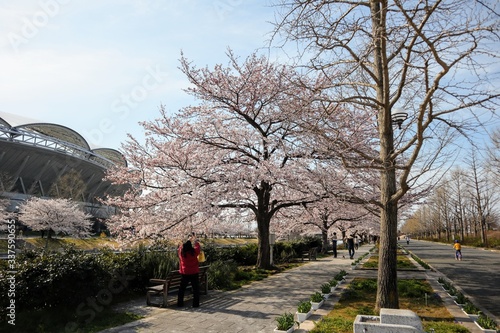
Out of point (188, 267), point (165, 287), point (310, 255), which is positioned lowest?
point (310, 255)

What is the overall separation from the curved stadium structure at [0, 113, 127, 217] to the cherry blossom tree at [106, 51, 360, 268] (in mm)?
32900

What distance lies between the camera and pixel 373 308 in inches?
293

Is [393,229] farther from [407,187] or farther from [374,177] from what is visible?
[374,177]

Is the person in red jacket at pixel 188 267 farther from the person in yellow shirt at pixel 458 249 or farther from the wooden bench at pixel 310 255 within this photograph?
the person in yellow shirt at pixel 458 249

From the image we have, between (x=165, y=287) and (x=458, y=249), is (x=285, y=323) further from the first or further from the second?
(x=458, y=249)

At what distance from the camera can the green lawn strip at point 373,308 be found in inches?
233

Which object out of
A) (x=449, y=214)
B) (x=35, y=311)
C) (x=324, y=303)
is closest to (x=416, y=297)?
(x=324, y=303)

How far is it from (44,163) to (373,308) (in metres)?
56.2

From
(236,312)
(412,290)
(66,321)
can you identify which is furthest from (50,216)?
(412,290)

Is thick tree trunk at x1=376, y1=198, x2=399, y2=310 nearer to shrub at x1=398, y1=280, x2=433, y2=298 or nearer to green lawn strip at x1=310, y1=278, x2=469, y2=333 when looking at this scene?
green lawn strip at x1=310, y1=278, x2=469, y2=333

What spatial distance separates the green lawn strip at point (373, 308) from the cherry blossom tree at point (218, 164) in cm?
414

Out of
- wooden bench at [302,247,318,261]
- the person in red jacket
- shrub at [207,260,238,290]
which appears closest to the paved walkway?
the person in red jacket

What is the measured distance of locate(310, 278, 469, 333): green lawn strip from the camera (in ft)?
19.4

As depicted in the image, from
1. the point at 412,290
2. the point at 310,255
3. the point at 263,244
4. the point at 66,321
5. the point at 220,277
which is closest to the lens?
the point at 66,321
